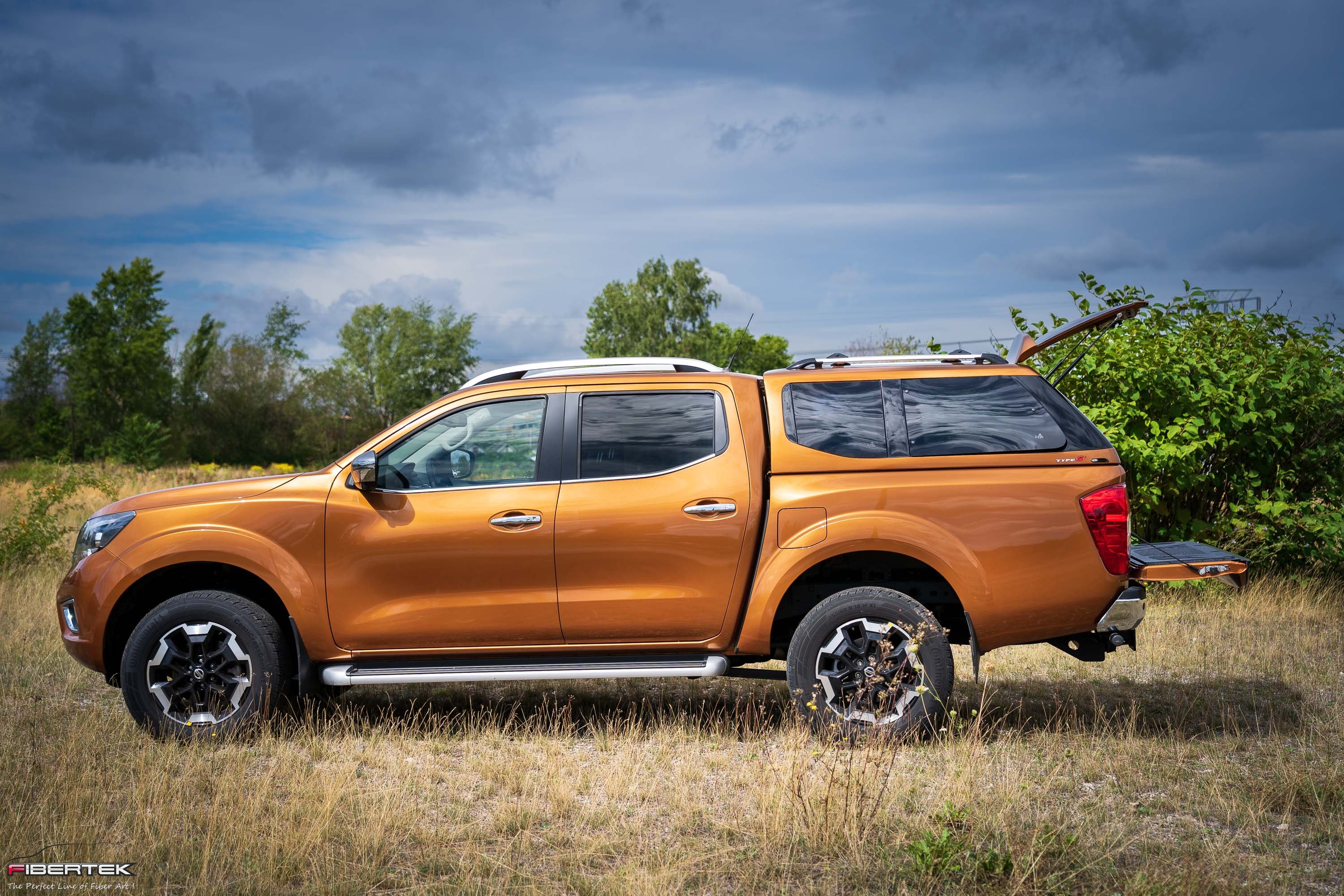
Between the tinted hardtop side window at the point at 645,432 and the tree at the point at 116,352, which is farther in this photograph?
the tree at the point at 116,352

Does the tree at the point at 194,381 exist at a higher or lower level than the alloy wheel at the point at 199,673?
higher

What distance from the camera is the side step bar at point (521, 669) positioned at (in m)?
5.32

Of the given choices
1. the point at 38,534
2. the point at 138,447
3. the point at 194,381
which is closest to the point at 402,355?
the point at 194,381

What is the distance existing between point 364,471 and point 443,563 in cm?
63

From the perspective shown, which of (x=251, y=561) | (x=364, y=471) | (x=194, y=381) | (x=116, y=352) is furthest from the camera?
(x=194, y=381)

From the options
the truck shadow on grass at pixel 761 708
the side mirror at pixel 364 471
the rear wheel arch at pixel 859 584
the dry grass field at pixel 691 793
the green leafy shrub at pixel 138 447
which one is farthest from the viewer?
the green leafy shrub at pixel 138 447

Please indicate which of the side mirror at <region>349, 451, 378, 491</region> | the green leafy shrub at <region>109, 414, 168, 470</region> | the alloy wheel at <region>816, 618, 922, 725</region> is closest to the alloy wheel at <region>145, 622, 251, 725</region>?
the side mirror at <region>349, 451, 378, 491</region>

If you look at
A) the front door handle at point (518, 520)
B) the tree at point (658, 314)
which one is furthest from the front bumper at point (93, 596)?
the tree at point (658, 314)

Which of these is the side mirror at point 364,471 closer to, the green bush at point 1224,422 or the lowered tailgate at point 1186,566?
the lowered tailgate at point 1186,566

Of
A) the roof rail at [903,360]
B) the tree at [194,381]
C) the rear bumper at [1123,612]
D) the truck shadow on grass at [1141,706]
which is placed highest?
the tree at [194,381]

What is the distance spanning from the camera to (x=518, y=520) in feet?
17.7

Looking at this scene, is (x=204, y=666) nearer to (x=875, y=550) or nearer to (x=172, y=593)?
(x=172, y=593)

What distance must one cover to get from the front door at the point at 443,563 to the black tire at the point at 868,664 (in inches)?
52.8

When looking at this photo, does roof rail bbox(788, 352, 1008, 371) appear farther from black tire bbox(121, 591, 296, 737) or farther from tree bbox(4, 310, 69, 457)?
tree bbox(4, 310, 69, 457)
